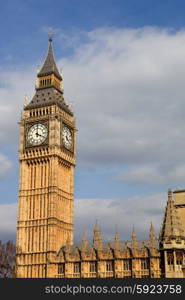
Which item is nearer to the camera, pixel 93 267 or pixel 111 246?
pixel 93 267

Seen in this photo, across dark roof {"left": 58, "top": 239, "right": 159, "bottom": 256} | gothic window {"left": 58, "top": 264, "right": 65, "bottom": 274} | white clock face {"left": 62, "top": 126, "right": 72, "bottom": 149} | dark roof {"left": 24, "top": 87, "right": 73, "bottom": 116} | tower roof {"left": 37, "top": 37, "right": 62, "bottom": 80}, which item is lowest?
gothic window {"left": 58, "top": 264, "right": 65, "bottom": 274}

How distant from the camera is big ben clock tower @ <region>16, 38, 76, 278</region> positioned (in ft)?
362

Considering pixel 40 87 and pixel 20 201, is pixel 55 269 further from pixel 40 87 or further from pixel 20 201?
pixel 40 87

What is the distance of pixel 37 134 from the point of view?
11944 cm

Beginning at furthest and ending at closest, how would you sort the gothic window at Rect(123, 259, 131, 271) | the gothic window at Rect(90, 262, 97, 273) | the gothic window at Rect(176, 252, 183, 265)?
the gothic window at Rect(90, 262, 97, 273), the gothic window at Rect(123, 259, 131, 271), the gothic window at Rect(176, 252, 183, 265)

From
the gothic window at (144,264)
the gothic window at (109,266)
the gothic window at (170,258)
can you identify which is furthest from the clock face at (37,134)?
the gothic window at (170,258)

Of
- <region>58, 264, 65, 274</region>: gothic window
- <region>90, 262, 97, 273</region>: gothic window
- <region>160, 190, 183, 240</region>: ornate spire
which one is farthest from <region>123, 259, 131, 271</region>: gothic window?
<region>58, 264, 65, 274</region>: gothic window

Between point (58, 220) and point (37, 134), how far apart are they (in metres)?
20.2

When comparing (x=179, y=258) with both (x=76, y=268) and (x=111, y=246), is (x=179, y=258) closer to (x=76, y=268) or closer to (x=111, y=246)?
(x=111, y=246)

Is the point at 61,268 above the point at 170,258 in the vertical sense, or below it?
below

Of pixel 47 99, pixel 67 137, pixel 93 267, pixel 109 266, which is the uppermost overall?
pixel 47 99

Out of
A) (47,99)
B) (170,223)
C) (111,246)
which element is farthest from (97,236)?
(47,99)

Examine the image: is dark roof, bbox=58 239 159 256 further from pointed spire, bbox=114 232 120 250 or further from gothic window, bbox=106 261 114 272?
gothic window, bbox=106 261 114 272

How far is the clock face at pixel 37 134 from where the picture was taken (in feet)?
389
